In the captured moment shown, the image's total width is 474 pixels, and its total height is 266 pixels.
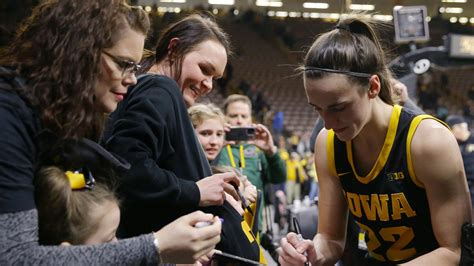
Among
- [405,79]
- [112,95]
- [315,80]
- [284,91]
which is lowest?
[284,91]

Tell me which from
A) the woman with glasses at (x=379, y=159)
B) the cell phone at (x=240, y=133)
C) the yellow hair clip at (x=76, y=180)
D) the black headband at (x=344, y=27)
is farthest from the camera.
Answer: the cell phone at (x=240, y=133)

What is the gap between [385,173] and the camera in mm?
1919

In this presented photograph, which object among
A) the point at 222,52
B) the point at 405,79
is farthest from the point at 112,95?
the point at 405,79

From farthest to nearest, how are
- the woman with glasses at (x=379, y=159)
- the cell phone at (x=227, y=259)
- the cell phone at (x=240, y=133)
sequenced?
1. the cell phone at (x=240, y=133)
2. the woman with glasses at (x=379, y=159)
3. the cell phone at (x=227, y=259)

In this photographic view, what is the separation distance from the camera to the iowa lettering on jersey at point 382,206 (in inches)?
74.7

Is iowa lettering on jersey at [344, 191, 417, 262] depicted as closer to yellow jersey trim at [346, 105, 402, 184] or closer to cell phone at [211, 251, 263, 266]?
yellow jersey trim at [346, 105, 402, 184]

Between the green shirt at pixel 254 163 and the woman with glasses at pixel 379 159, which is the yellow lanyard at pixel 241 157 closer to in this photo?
the green shirt at pixel 254 163

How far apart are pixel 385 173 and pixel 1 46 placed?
114cm

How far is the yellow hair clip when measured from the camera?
132 centimetres

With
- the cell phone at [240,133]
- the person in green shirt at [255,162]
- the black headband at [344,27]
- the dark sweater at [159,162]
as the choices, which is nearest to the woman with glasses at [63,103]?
the dark sweater at [159,162]

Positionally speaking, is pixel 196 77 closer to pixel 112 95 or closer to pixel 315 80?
pixel 315 80

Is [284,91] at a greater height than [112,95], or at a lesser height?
lesser

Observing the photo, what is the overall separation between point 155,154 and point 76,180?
42 centimetres

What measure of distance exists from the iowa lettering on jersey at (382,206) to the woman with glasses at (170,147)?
1.21 ft
